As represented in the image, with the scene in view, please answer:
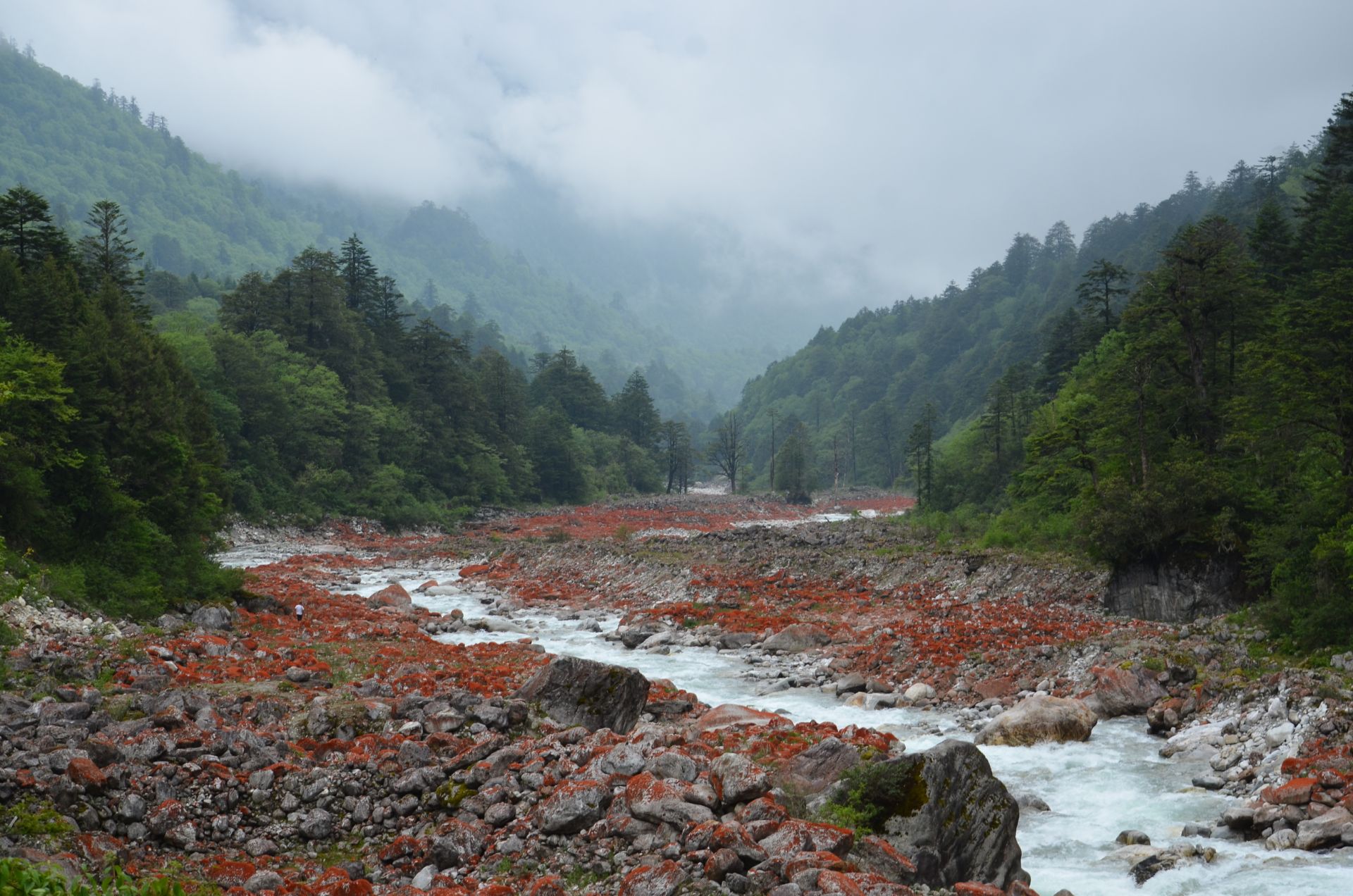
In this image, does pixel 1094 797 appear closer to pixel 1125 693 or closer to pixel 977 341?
pixel 1125 693

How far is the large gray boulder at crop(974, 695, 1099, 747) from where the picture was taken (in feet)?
53.7

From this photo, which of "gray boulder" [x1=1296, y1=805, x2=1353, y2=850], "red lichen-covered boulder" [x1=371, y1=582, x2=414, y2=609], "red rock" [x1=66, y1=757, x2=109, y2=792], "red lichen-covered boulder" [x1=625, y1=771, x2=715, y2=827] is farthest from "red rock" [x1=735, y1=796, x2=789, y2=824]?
"red lichen-covered boulder" [x1=371, y1=582, x2=414, y2=609]

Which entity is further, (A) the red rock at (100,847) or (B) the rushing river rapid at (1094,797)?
(B) the rushing river rapid at (1094,797)

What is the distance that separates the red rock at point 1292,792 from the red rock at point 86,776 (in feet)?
50.7

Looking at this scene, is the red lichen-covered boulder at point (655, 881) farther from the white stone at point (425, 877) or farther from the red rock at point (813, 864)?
the white stone at point (425, 877)

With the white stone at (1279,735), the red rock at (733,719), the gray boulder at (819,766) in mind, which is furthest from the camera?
the red rock at (733,719)

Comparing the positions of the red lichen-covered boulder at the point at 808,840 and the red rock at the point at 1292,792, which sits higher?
the red lichen-covered boulder at the point at 808,840

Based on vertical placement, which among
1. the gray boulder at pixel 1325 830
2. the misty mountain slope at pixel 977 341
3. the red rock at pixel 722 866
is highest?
the misty mountain slope at pixel 977 341

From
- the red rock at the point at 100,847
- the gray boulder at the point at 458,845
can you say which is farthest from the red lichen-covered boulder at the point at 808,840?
the red rock at the point at 100,847

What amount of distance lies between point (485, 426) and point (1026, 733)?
250 ft

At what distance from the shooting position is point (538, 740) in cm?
1303

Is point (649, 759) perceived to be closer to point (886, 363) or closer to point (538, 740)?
point (538, 740)

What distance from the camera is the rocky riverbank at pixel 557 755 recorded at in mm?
9836

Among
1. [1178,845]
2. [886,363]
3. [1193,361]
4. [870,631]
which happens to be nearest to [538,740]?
[1178,845]
